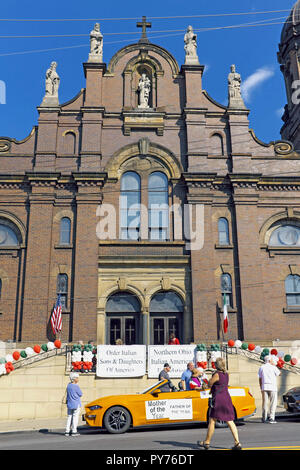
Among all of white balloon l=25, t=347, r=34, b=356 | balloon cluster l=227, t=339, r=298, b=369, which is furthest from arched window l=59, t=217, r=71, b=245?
balloon cluster l=227, t=339, r=298, b=369

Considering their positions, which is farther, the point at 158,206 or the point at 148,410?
the point at 158,206

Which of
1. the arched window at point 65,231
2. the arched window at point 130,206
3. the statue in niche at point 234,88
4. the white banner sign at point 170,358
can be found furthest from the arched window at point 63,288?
the statue in niche at point 234,88

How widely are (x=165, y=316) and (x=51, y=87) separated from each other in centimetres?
1519

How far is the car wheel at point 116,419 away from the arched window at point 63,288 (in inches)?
435

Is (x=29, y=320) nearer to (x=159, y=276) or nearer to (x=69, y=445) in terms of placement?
(x=159, y=276)

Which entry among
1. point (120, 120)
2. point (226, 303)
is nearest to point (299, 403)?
point (226, 303)

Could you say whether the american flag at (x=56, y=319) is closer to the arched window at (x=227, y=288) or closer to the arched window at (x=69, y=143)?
the arched window at (x=227, y=288)

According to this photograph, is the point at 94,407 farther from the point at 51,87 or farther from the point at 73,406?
the point at 51,87

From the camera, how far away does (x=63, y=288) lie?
22.2 metres

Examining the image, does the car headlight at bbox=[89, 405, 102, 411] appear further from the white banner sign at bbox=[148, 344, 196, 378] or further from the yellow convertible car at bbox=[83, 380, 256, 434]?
the white banner sign at bbox=[148, 344, 196, 378]

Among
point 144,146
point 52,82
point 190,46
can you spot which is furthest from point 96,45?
point 144,146

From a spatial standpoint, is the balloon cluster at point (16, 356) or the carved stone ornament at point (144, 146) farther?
the carved stone ornament at point (144, 146)

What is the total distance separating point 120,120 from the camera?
84.1 ft

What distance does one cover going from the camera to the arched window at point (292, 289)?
75.4 ft
